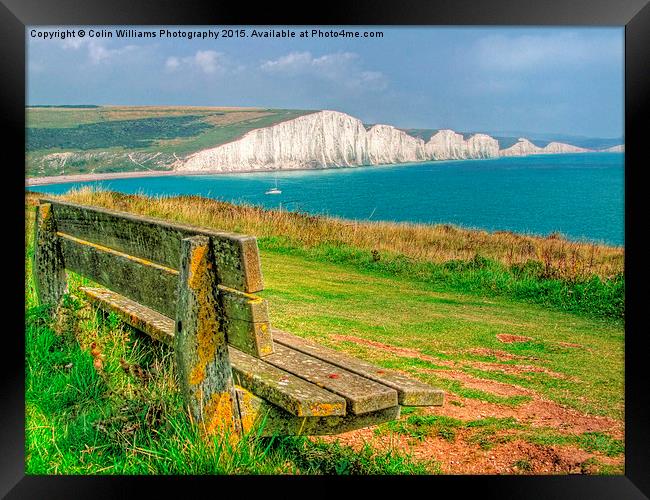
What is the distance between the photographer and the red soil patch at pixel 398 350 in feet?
20.5

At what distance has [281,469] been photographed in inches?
139

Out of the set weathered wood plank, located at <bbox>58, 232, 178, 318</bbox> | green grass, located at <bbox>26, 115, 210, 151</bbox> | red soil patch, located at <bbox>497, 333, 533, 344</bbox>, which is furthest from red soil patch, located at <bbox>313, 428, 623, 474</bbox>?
green grass, located at <bbox>26, 115, 210, 151</bbox>

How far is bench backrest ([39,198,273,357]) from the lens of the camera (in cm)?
276

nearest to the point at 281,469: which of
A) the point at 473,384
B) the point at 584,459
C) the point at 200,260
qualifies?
the point at 200,260

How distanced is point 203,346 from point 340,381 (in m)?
0.61

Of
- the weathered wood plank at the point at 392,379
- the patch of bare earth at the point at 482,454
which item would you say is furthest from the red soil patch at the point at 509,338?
the weathered wood plank at the point at 392,379

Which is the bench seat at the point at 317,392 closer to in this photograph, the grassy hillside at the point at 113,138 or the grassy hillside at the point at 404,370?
the grassy hillside at the point at 404,370

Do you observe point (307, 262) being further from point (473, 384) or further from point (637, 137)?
point (637, 137)

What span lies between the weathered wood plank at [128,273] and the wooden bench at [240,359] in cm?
1

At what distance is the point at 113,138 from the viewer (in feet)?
60.8

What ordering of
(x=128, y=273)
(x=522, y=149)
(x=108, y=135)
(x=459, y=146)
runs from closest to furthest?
(x=128, y=273) → (x=108, y=135) → (x=459, y=146) → (x=522, y=149)

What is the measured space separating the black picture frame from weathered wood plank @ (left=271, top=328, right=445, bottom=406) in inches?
35.2
